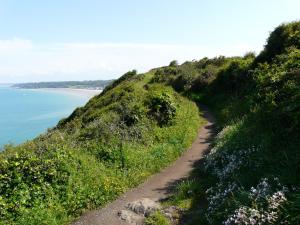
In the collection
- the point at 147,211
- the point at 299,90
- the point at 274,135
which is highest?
the point at 299,90

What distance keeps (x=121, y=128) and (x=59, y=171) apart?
638cm

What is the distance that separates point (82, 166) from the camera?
607 inches

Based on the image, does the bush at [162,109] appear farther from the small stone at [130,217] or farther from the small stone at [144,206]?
the small stone at [130,217]

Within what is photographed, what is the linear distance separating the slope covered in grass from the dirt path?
33cm

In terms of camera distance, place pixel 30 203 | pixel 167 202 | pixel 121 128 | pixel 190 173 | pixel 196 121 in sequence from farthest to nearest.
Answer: pixel 196 121, pixel 121 128, pixel 190 173, pixel 167 202, pixel 30 203

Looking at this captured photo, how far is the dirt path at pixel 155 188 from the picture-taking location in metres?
13.6

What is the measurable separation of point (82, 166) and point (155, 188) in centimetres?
289

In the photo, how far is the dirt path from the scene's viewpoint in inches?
534

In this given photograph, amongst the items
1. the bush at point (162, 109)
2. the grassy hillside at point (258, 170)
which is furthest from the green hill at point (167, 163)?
the bush at point (162, 109)

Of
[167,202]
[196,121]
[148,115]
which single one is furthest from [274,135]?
[196,121]

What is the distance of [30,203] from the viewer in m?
13.1

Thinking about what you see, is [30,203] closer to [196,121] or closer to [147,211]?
[147,211]

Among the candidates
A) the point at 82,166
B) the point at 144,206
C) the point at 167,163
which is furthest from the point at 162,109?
the point at 144,206

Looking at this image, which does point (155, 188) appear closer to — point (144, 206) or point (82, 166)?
point (144, 206)
